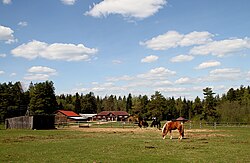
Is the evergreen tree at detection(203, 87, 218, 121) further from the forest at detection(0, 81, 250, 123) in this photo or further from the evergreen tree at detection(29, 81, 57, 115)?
the evergreen tree at detection(29, 81, 57, 115)

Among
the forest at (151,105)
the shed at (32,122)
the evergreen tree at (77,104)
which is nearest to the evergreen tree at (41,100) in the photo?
the forest at (151,105)

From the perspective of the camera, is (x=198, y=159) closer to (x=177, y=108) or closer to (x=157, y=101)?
(x=157, y=101)

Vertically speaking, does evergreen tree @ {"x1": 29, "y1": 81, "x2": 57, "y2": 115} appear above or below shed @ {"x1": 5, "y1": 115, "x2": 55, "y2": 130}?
above

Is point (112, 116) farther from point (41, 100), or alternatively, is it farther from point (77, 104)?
point (41, 100)

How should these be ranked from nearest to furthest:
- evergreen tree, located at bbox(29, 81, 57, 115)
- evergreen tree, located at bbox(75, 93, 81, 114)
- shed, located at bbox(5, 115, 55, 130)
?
shed, located at bbox(5, 115, 55, 130), evergreen tree, located at bbox(29, 81, 57, 115), evergreen tree, located at bbox(75, 93, 81, 114)

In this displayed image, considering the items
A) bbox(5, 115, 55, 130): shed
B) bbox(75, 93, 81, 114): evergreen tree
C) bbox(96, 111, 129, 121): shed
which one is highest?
bbox(75, 93, 81, 114): evergreen tree

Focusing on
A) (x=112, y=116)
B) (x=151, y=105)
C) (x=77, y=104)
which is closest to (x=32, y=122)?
(x=151, y=105)

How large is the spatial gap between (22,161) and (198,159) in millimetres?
8195

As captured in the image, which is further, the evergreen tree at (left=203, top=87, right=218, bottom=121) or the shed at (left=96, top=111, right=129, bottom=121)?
the shed at (left=96, top=111, right=129, bottom=121)

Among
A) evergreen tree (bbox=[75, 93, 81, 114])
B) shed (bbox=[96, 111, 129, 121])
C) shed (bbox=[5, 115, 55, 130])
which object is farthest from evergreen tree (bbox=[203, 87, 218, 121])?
evergreen tree (bbox=[75, 93, 81, 114])

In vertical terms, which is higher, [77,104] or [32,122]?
[77,104]

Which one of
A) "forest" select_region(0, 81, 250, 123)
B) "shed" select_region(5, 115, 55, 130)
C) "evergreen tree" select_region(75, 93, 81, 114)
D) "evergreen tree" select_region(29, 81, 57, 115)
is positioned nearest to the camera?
"shed" select_region(5, 115, 55, 130)

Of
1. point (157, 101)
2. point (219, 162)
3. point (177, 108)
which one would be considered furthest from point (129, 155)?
point (177, 108)

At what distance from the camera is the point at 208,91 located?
78875 mm
